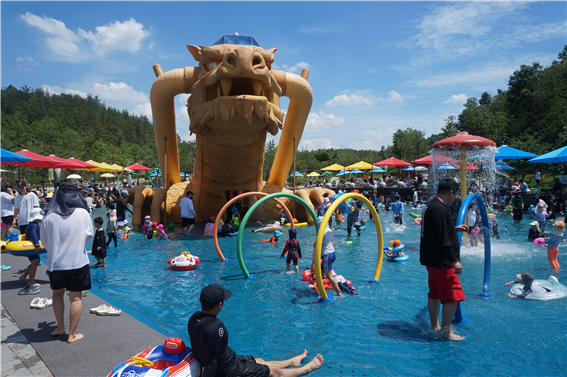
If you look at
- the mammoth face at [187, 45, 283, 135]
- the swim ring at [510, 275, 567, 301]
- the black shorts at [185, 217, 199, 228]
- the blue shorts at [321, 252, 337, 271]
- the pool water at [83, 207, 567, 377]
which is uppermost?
the mammoth face at [187, 45, 283, 135]

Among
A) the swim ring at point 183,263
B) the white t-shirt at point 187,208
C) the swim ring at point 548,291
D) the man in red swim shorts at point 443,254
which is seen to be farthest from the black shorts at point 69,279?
the white t-shirt at point 187,208

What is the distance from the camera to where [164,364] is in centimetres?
274

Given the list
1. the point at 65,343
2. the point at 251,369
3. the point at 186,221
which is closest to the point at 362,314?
the point at 251,369

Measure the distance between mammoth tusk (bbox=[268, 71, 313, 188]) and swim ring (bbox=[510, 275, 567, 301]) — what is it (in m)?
8.45

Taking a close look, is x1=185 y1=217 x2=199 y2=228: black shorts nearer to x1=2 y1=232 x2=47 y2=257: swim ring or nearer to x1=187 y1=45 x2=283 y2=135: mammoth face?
x1=187 y1=45 x2=283 y2=135: mammoth face

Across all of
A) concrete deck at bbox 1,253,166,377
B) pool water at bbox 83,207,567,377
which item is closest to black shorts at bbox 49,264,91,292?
concrete deck at bbox 1,253,166,377

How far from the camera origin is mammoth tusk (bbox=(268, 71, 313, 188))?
11727mm

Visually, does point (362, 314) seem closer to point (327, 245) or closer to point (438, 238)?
point (327, 245)

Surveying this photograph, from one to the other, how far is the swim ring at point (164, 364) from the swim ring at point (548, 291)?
5.29 m

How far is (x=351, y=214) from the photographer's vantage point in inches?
466

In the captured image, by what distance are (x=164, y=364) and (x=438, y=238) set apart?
310 cm

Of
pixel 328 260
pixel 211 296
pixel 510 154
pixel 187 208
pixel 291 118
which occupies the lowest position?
pixel 328 260

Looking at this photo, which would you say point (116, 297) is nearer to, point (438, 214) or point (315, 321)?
point (315, 321)

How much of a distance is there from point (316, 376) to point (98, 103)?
11901 cm
